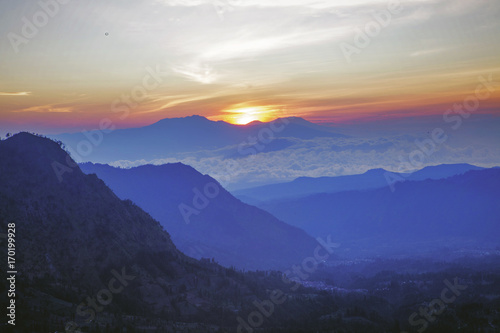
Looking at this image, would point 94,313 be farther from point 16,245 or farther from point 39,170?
point 39,170

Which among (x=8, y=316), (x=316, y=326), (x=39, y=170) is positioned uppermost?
(x=39, y=170)

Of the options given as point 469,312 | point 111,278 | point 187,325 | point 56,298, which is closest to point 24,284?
point 56,298

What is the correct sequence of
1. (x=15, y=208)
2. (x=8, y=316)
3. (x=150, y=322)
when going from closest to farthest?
(x=8, y=316), (x=150, y=322), (x=15, y=208)

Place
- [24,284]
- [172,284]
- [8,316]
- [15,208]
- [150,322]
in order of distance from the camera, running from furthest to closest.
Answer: [172,284] → [15,208] → [150,322] → [24,284] → [8,316]

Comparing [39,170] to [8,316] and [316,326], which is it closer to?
[8,316]

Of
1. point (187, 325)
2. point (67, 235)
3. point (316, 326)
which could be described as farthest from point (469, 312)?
point (67, 235)

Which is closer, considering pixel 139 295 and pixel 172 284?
pixel 139 295

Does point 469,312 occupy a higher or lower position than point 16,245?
lower

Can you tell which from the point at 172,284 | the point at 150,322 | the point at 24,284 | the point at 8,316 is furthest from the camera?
the point at 172,284

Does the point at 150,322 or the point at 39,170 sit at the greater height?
the point at 39,170
